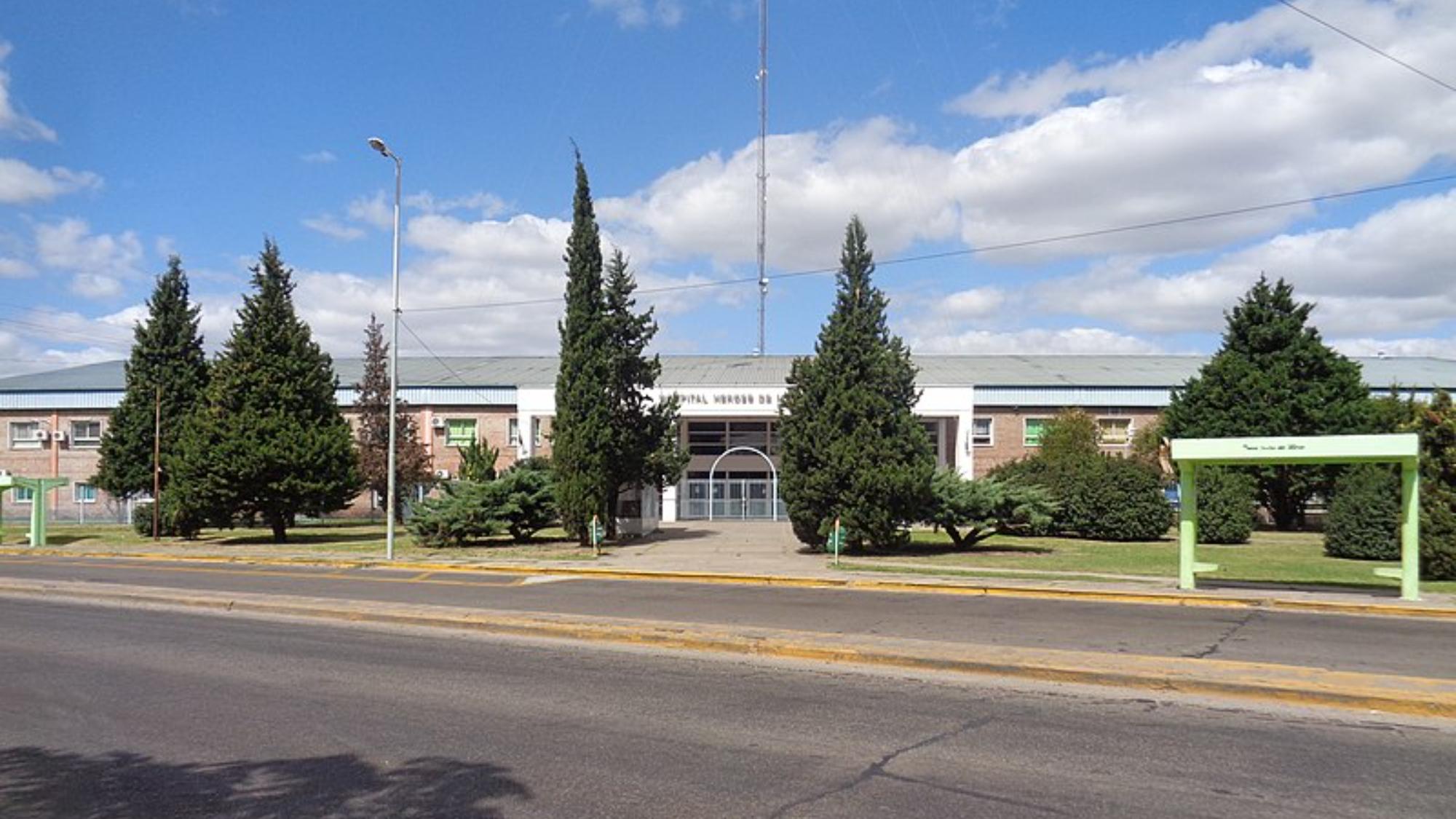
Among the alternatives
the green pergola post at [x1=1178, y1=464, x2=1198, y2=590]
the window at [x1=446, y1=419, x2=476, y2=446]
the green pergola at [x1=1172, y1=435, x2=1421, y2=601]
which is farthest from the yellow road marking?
the window at [x1=446, y1=419, x2=476, y2=446]

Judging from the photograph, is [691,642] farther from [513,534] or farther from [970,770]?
[513,534]

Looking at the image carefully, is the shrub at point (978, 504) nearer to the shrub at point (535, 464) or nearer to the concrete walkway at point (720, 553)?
the concrete walkway at point (720, 553)

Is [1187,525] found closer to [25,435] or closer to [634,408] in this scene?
[634,408]

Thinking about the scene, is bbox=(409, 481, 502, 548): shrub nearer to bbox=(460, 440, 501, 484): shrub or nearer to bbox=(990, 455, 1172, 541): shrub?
bbox=(460, 440, 501, 484): shrub

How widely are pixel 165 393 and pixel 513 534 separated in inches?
747

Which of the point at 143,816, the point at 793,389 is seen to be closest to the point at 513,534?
the point at 793,389

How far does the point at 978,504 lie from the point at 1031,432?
24841 mm

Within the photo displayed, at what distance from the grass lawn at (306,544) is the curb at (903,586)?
1418 mm

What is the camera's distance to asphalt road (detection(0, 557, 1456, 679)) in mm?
10867

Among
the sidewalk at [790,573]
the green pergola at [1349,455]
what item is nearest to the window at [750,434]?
the sidewalk at [790,573]

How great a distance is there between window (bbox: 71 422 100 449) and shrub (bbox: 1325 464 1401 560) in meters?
57.4

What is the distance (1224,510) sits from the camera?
31.2 metres

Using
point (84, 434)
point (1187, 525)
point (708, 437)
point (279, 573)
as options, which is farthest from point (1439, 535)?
point (84, 434)

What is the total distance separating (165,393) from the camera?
132ft
